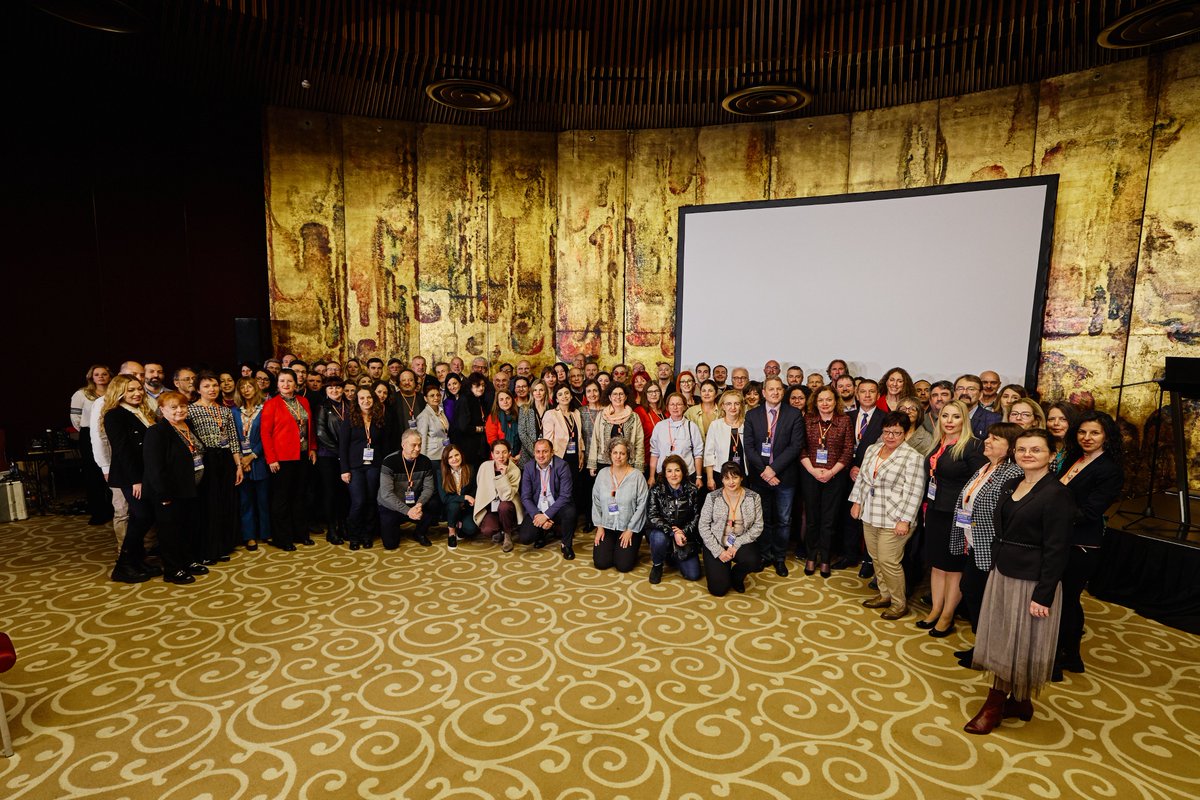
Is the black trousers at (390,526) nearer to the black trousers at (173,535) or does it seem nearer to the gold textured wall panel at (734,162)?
the black trousers at (173,535)

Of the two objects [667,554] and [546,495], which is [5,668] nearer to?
[546,495]

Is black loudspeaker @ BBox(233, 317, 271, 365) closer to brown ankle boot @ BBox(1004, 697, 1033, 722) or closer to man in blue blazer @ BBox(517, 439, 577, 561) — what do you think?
man in blue blazer @ BBox(517, 439, 577, 561)

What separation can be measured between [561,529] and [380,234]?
5427 millimetres

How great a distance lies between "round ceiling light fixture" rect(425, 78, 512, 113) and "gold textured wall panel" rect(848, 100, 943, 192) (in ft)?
14.6

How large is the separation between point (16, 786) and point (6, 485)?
5014mm

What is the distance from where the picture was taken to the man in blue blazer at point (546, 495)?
525cm

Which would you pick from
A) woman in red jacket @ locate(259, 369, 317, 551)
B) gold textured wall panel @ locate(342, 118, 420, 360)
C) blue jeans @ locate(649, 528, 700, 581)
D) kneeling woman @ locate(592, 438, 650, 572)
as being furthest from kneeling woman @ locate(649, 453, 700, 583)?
gold textured wall panel @ locate(342, 118, 420, 360)

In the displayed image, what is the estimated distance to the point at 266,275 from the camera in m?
8.12

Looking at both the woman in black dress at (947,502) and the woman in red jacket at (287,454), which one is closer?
the woman in black dress at (947,502)

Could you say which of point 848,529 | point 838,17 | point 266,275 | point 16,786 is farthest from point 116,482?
point 838,17

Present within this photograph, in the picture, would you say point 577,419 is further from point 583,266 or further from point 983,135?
point 983,135

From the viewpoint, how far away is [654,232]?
8.40 meters

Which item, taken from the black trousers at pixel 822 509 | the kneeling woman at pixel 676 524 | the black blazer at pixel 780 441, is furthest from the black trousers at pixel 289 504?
the black trousers at pixel 822 509

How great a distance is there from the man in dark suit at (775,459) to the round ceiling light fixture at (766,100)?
11.9 feet
